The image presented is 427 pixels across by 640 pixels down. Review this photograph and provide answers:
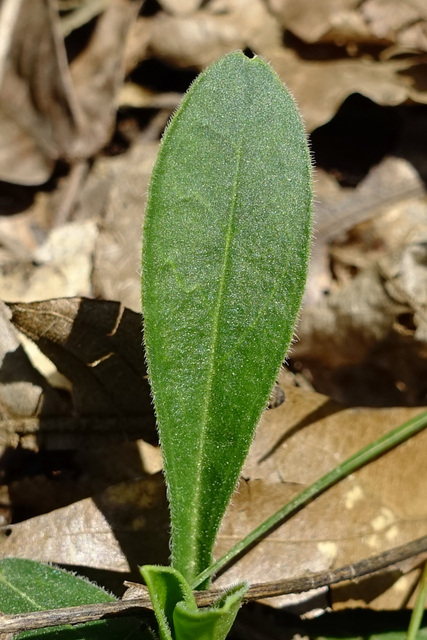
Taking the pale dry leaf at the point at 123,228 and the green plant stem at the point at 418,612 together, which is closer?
the green plant stem at the point at 418,612

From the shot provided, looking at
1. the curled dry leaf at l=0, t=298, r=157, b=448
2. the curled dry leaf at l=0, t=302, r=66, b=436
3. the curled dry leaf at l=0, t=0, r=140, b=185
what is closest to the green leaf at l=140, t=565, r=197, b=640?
the curled dry leaf at l=0, t=298, r=157, b=448

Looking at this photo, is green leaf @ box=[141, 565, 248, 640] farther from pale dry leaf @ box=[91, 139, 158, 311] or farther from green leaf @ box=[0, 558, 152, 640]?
pale dry leaf @ box=[91, 139, 158, 311]

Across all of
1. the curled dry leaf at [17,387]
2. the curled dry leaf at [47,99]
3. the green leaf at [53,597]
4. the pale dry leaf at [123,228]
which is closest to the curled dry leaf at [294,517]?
the green leaf at [53,597]

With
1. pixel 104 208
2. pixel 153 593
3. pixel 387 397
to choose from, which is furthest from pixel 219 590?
pixel 104 208

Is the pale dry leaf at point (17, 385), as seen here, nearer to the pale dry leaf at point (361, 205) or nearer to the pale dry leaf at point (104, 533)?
the pale dry leaf at point (104, 533)

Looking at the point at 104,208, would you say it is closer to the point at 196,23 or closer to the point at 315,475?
the point at 196,23

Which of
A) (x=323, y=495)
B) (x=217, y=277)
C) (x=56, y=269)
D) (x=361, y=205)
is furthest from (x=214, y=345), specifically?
(x=361, y=205)
